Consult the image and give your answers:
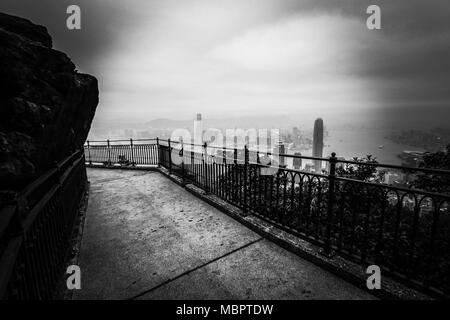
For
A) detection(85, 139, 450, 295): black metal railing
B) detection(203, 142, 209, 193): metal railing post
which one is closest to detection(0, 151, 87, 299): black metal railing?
detection(85, 139, 450, 295): black metal railing

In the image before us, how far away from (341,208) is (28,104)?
5.03 metres

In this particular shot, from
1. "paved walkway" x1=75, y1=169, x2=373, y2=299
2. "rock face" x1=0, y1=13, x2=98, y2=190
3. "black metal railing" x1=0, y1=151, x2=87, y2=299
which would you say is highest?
"rock face" x1=0, y1=13, x2=98, y2=190

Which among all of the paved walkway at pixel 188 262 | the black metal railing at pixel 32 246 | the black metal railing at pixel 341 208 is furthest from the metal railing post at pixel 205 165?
the black metal railing at pixel 32 246

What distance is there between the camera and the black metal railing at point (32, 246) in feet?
5.37

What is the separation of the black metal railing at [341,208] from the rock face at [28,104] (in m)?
3.42

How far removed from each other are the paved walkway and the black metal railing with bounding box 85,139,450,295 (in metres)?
0.61

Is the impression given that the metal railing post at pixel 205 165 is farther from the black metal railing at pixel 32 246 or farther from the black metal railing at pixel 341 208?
the black metal railing at pixel 32 246

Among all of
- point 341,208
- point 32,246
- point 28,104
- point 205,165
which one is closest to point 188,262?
point 32,246

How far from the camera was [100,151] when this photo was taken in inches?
653

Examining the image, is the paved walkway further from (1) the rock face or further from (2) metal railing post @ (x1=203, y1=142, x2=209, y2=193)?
(1) the rock face

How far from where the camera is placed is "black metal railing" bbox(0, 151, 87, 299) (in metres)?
1.64
